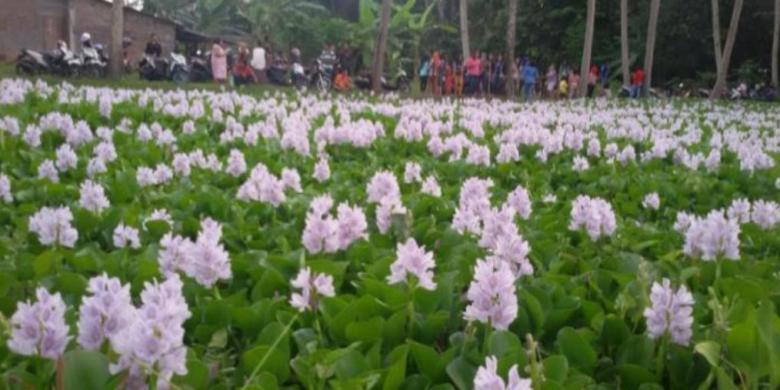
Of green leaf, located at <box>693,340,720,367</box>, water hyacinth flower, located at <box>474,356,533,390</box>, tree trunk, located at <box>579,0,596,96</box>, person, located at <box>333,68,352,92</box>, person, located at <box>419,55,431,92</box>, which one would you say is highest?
tree trunk, located at <box>579,0,596,96</box>

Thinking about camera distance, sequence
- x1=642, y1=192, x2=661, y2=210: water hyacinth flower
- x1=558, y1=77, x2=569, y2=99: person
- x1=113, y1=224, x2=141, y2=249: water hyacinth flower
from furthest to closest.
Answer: x1=558, y1=77, x2=569, y2=99: person < x1=642, y1=192, x2=661, y2=210: water hyacinth flower < x1=113, y1=224, x2=141, y2=249: water hyacinth flower

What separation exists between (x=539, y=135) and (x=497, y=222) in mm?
4591

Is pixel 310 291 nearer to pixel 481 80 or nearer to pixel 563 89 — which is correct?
pixel 481 80

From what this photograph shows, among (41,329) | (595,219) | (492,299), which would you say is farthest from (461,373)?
(595,219)

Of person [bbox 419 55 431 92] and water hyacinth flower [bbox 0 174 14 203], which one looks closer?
water hyacinth flower [bbox 0 174 14 203]

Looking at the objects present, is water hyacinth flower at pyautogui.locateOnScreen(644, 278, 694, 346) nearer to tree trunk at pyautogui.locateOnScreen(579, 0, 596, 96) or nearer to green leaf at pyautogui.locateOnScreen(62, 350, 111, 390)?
green leaf at pyautogui.locateOnScreen(62, 350, 111, 390)

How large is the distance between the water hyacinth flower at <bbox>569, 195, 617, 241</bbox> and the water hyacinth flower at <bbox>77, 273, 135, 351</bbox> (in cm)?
207

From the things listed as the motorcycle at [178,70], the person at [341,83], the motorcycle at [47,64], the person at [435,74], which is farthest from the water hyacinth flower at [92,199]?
the person at [435,74]

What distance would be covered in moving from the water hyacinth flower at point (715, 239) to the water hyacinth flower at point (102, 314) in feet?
6.13

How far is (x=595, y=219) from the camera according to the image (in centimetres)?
331

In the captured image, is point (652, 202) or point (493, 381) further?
point (652, 202)

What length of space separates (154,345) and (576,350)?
971 millimetres

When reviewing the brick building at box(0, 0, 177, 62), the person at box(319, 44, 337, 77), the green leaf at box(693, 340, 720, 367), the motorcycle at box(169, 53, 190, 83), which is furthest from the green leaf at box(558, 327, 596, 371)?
the brick building at box(0, 0, 177, 62)

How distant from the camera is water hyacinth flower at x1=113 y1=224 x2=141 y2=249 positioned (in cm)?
291
